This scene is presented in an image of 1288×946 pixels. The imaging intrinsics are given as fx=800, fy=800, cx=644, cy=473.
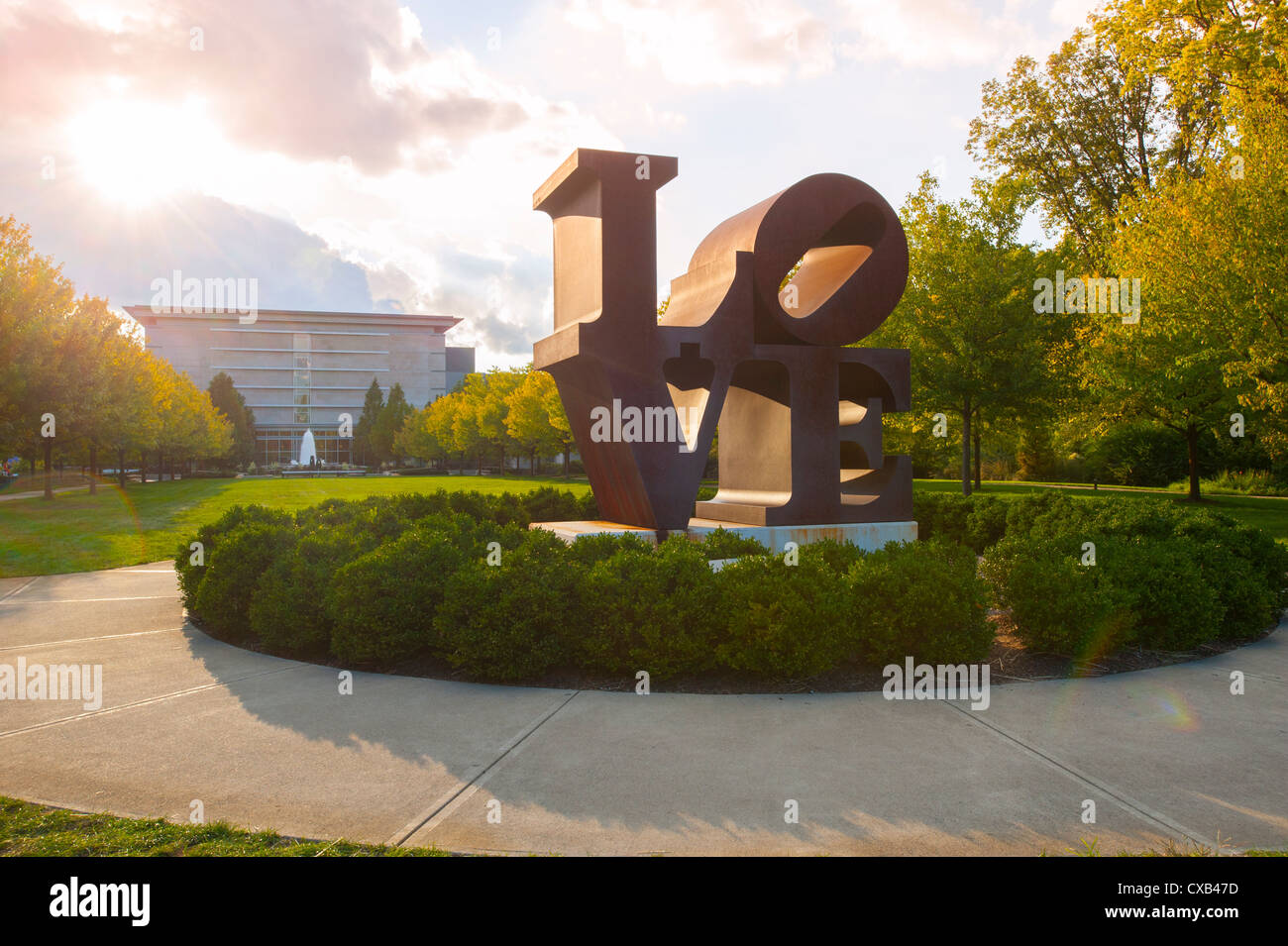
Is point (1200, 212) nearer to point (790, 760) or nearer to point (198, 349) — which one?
point (790, 760)

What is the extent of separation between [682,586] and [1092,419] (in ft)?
72.0

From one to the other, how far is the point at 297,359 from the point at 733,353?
10371 centimetres

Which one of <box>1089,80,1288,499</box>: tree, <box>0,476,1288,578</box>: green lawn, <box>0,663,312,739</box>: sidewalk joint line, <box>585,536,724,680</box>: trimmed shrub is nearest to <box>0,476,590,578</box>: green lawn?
<box>0,476,1288,578</box>: green lawn

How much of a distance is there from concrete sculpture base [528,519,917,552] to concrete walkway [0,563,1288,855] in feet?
15.0

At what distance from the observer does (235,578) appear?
26.8 ft

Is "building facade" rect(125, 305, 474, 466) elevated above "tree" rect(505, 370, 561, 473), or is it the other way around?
"building facade" rect(125, 305, 474, 466)

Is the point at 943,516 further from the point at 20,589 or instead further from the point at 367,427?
the point at 367,427

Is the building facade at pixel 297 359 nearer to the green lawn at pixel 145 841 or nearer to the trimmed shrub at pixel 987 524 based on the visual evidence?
the trimmed shrub at pixel 987 524

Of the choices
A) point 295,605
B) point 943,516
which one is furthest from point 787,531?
point 295,605

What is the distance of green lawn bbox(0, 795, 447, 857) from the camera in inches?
140

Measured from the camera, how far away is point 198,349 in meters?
102

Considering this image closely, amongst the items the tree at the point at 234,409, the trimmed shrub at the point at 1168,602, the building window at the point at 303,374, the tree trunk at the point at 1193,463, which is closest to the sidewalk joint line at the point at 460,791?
the trimmed shrub at the point at 1168,602

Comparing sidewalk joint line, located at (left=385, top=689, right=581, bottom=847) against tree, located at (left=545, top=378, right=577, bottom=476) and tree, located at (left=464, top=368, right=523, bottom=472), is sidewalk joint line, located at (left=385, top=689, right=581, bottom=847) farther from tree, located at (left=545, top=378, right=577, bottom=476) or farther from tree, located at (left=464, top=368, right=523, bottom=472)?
tree, located at (left=464, top=368, right=523, bottom=472)

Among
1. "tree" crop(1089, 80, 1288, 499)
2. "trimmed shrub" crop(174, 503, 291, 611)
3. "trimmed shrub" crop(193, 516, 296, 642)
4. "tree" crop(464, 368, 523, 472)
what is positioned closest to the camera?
"trimmed shrub" crop(193, 516, 296, 642)
